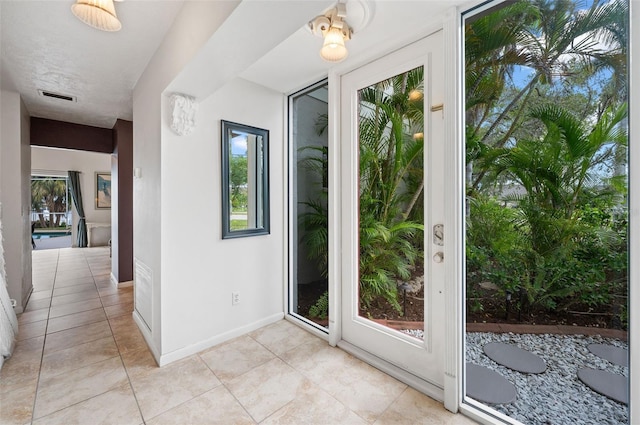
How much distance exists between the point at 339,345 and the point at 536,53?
2.28 m

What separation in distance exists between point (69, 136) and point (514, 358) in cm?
548

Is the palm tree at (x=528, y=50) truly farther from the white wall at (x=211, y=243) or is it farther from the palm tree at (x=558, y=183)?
the white wall at (x=211, y=243)

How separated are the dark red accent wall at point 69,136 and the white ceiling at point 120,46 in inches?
34.3

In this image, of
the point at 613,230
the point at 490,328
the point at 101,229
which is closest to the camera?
the point at 613,230

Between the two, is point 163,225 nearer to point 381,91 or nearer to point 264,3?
point 264,3

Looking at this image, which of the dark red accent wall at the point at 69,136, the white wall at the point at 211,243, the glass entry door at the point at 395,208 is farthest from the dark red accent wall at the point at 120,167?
the glass entry door at the point at 395,208

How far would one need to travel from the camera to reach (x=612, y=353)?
1192mm

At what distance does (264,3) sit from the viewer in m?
1.05

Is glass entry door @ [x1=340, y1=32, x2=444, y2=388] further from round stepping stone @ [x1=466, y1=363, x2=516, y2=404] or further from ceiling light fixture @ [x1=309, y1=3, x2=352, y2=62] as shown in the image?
ceiling light fixture @ [x1=309, y1=3, x2=352, y2=62]

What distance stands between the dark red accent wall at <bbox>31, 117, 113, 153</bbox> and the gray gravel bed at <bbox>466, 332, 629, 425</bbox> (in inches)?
210

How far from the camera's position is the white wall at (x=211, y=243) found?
6.74 feet

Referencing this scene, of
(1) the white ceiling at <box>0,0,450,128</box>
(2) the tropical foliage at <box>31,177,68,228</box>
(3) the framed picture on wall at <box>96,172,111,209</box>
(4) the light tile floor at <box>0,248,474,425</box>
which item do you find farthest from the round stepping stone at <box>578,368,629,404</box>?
(2) the tropical foliage at <box>31,177,68,228</box>

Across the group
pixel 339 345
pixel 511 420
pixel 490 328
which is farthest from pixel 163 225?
pixel 511 420

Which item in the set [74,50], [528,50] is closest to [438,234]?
[528,50]
